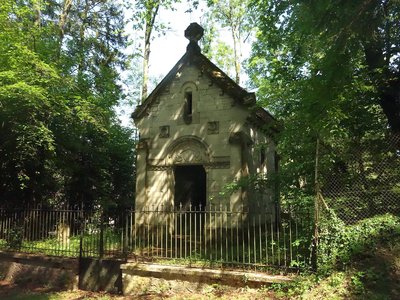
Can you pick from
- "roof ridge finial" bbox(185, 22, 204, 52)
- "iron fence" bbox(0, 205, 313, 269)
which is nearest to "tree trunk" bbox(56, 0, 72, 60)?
"roof ridge finial" bbox(185, 22, 204, 52)

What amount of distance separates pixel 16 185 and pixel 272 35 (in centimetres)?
1142

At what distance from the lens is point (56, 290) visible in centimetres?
1004

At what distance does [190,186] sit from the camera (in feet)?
46.2

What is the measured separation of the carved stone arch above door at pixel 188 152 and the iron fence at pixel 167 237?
1.80 m

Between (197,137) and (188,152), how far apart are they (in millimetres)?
653

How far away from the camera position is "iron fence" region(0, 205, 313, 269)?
824 centimetres

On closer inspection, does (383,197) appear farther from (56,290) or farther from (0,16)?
(0,16)

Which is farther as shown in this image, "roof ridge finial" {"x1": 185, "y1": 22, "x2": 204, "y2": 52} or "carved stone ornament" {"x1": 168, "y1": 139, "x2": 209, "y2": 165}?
"roof ridge finial" {"x1": 185, "y1": 22, "x2": 204, "y2": 52}

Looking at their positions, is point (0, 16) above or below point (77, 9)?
below

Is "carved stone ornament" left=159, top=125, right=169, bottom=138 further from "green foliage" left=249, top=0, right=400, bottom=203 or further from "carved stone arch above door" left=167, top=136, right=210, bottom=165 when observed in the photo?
"green foliage" left=249, top=0, right=400, bottom=203

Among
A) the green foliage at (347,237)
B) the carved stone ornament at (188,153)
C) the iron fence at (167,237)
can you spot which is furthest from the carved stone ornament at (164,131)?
the green foliage at (347,237)

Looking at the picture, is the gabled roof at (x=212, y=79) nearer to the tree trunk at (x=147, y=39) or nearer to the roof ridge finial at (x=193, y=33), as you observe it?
the roof ridge finial at (x=193, y=33)

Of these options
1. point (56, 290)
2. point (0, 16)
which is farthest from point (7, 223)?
point (0, 16)

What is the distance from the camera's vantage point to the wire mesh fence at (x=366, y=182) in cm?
748
